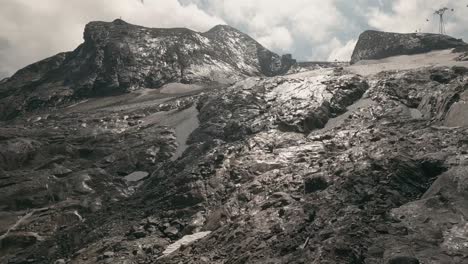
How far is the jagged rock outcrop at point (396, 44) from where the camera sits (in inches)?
4107

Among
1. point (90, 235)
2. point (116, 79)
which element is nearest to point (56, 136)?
point (90, 235)

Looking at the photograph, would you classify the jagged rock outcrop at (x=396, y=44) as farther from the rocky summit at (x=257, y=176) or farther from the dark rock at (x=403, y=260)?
the dark rock at (x=403, y=260)

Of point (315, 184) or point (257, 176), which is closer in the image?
point (315, 184)

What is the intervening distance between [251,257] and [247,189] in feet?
37.4

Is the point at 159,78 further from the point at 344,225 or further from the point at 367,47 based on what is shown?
the point at 344,225

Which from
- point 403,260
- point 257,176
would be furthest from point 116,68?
point 403,260

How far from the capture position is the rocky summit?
75.8 feet

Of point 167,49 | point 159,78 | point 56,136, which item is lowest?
point 56,136

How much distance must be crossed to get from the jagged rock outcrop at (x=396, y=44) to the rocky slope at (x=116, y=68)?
32.7m

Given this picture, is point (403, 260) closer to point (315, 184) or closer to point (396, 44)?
point (315, 184)

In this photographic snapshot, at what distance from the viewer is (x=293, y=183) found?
109 feet

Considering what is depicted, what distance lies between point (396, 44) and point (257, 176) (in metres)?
88.7

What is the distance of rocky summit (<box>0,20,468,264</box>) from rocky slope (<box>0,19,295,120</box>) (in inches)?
1269

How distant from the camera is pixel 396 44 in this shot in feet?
369
